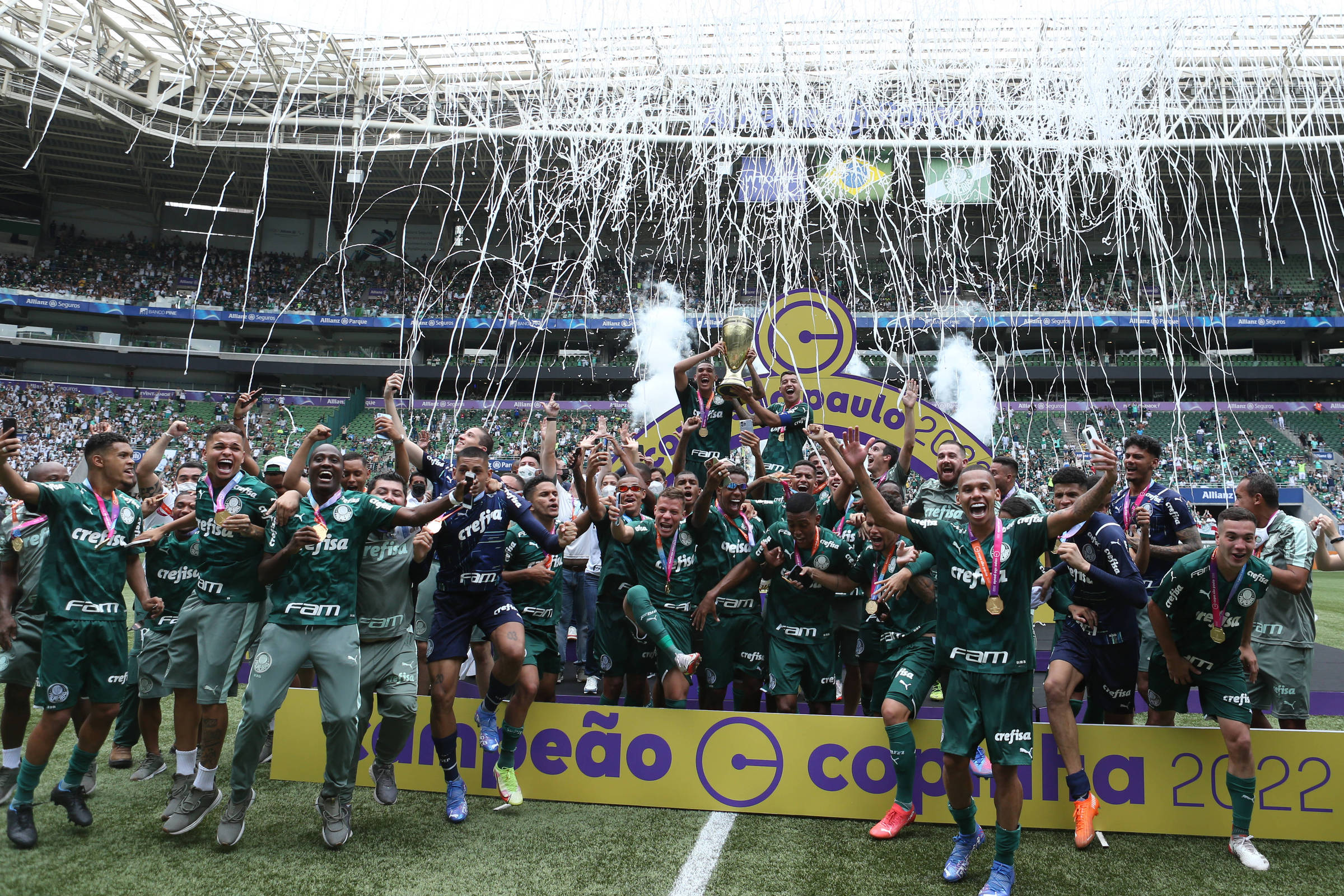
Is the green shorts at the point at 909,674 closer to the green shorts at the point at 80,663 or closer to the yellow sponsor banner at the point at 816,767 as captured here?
the yellow sponsor banner at the point at 816,767

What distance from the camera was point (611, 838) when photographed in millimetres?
4160

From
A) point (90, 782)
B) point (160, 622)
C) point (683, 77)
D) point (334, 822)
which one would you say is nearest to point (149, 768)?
point (90, 782)

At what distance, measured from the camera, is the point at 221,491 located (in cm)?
441

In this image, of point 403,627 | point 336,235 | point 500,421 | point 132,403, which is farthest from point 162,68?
point 403,627

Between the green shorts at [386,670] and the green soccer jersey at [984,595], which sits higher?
the green soccer jersey at [984,595]

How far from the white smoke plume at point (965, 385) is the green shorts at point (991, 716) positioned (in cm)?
2172

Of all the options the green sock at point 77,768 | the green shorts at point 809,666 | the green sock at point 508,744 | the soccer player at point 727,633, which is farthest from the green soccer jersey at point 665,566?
the green sock at point 77,768

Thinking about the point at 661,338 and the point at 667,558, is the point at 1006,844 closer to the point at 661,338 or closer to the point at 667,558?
the point at 667,558

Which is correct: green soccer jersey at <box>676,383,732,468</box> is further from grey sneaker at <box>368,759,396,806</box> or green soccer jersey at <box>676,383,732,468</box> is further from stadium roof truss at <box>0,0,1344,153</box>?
grey sneaker at <box>368,759,396,806</box>

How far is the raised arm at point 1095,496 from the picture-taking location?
3.39 meters

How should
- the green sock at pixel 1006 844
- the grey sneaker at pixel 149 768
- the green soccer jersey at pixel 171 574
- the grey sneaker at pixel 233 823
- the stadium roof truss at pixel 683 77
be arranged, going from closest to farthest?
the green sock at pixel 1006 844 → the grey sneaker at pixel 233 823 → the grey sneaker at pixel 149 768 → the green soccer jersey at pixel 171 574 → the stadium roof truss at pixel 683 77

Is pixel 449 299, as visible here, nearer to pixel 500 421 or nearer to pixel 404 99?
pixel 500 421

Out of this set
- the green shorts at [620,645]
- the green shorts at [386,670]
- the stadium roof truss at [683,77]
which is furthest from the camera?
the stadium roof truss at [683,77]

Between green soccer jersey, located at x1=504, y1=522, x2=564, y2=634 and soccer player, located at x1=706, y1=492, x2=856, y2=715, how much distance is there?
136cm
